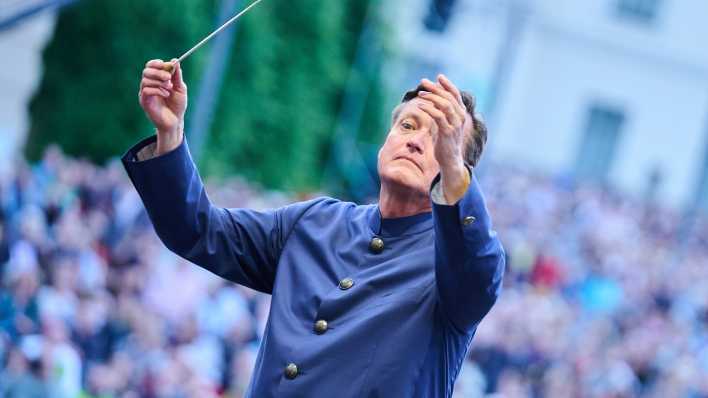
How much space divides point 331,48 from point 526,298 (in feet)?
26.3

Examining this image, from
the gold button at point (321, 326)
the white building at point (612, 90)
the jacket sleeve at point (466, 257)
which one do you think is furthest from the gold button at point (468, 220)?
the white building at point (612, 90)

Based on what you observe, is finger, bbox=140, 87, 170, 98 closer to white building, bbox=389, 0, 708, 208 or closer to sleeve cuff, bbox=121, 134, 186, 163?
sleeve cuff, bbox=121, 134, 186, 163

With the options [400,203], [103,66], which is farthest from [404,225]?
[103,66]

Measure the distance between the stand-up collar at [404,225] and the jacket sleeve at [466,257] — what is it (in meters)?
0.29

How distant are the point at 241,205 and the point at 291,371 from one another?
12.5 m

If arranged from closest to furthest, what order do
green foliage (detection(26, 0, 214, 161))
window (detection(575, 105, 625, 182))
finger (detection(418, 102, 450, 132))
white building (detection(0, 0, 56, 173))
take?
finger (detection(418, 102, 450, 132))
green foliage (detection(26, 0, 214, 161))
white building (detection(0, 0, 56, 173))
window (detection(575, 105, 625, 182))

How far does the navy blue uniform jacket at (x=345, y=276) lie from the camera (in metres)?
3.20

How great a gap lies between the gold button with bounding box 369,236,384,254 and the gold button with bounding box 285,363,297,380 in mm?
348

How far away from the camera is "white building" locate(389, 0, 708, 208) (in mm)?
44500

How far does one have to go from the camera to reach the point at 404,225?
352 cm

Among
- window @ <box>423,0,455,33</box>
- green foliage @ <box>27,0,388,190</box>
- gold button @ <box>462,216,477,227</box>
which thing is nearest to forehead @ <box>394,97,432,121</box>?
gold button @ <box>462,216,477,227</box>

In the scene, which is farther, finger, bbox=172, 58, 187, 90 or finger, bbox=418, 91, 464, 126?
Result: finger, bbox=172, 58, 187, 90

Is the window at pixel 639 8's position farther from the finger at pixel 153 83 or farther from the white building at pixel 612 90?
the finger at pixel 153 83

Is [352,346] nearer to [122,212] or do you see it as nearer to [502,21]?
[122,212]
